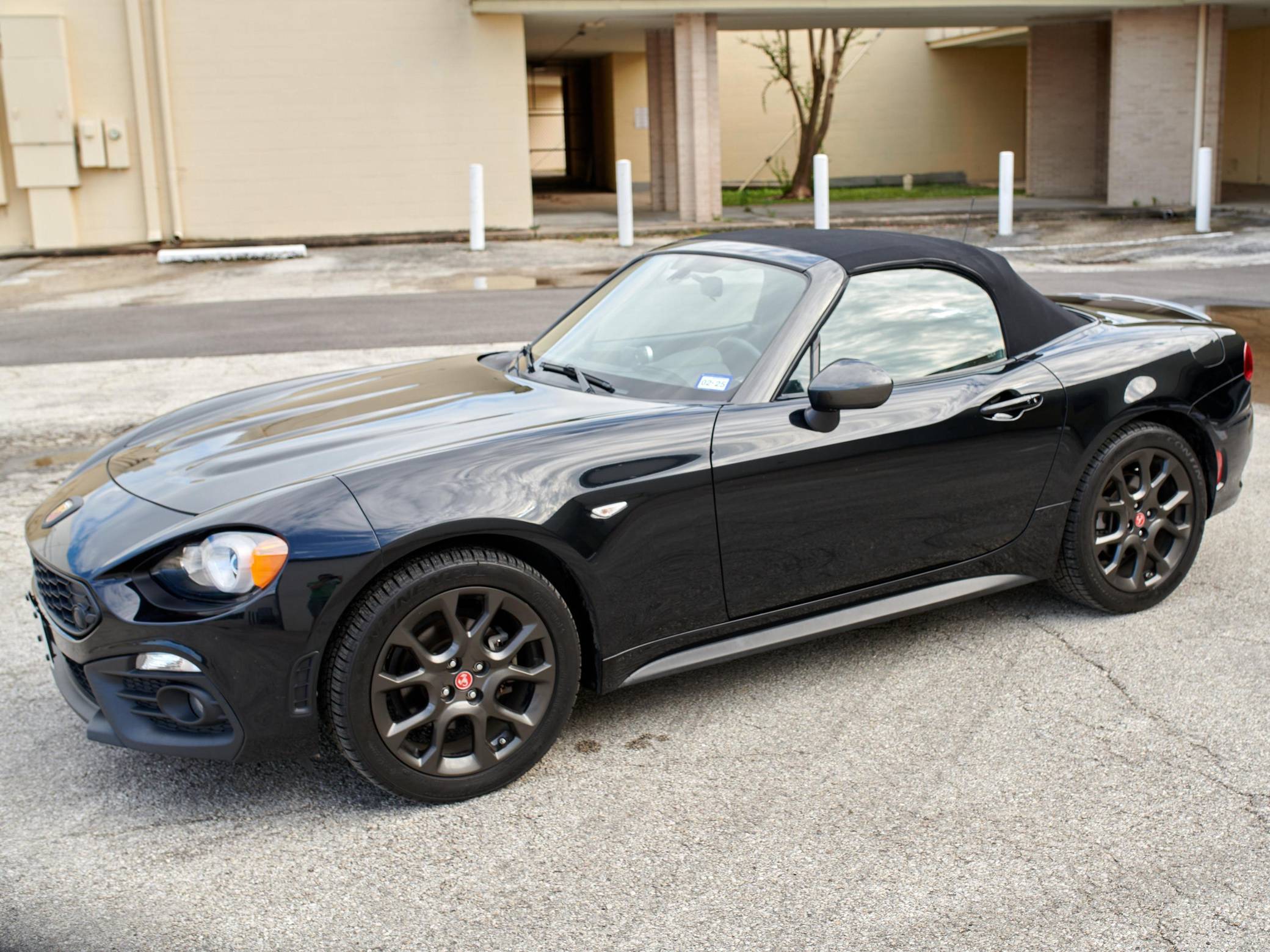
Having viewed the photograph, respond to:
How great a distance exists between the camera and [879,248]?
432 centimetres

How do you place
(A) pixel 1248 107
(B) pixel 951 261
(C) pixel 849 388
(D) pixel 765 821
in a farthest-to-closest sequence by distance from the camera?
(A) pixel 1248 107 → (B) pixel 951 261 → (C) pixel 849 388 → (D) pixel 765 821

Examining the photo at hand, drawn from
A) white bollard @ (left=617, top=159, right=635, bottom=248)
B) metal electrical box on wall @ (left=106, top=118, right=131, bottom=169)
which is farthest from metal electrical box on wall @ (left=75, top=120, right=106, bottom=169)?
white bollard @ (left=617, top=159, right=635, bottom=248)

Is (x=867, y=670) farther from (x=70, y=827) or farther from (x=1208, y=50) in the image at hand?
(x=1208, y=50)

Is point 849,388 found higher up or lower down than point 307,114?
lower down

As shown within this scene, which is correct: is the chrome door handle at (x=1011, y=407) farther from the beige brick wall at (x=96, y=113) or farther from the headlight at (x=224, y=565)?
the beige brick wall at (x=96, y=113)

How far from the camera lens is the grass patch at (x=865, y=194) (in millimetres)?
27562

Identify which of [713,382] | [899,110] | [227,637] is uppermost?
[899,110]

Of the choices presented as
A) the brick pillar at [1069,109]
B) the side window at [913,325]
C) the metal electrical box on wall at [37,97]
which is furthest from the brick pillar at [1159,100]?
the side window at [913,325]

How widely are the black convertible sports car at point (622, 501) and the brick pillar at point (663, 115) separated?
65.2 ft

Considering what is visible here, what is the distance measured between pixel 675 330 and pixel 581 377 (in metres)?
0.36

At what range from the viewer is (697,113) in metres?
21.5

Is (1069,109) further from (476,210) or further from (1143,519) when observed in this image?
(1143,519)

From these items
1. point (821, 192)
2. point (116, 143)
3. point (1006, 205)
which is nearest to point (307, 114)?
point (116, 143)

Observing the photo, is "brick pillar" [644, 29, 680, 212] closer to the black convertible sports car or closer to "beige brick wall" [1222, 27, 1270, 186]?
"beige brick wall" [1222, 27, 1270, 186]
